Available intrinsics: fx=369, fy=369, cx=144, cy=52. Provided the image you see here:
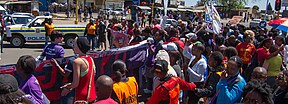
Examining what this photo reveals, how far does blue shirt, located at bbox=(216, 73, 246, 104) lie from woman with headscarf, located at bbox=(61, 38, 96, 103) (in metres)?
1.73

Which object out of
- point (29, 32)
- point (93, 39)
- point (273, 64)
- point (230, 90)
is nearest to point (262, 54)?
point (273, 64)

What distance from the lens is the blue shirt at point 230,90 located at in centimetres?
453

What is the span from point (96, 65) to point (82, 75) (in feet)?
9.16

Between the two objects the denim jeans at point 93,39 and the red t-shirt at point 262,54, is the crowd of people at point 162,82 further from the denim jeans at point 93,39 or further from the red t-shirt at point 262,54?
the denim jeans at point 93,39

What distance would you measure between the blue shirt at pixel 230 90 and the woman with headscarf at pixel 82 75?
173 cm

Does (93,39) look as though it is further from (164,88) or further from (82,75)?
(164,88)

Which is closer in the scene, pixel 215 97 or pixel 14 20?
pixel 215 97

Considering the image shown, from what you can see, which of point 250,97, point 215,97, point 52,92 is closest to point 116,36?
point 52,92

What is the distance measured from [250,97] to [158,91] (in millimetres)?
1060

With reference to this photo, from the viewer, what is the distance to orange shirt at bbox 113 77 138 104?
433 cm

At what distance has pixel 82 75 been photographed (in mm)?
4918

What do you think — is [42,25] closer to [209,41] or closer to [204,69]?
[209,41]

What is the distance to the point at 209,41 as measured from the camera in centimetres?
1005

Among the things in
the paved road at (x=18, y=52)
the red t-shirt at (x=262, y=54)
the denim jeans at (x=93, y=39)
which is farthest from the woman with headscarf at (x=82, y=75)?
the denim jeans at (x=93, y=39)
